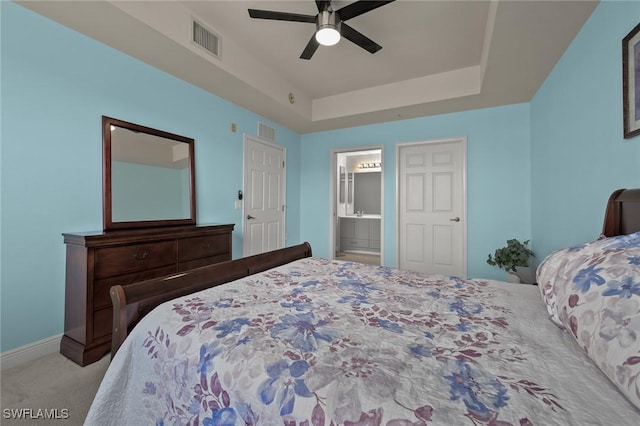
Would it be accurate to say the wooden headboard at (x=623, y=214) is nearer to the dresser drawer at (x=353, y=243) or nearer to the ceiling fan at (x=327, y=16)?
the ceiling fan at (x=327, y=16)

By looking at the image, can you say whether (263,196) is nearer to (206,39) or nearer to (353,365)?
(206,39)

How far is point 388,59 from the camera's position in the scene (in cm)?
301

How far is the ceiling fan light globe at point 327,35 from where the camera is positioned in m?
2.01

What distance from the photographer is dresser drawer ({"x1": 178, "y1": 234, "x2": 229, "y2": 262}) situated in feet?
8.01

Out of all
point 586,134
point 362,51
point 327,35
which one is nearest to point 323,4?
point 327,35

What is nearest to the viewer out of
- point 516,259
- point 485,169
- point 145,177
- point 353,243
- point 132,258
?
point 132,258

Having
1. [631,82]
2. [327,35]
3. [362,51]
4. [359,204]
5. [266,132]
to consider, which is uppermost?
[362,51]

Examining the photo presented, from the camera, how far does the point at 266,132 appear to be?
13.2ft

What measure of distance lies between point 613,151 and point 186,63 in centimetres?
326

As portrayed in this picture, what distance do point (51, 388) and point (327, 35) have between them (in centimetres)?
293

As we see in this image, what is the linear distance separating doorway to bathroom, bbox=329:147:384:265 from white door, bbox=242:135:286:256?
7.15 feet

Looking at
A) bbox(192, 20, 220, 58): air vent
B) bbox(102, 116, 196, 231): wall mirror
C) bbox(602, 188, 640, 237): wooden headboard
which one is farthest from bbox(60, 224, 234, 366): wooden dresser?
bbox(602, 188, 640, 237): wooden headboard

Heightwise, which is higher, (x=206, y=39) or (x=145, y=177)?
(x=206, y=39)

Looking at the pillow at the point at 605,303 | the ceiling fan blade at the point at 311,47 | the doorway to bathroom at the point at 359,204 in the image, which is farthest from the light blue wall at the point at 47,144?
the doorway to bathroom at the point at 359,204
